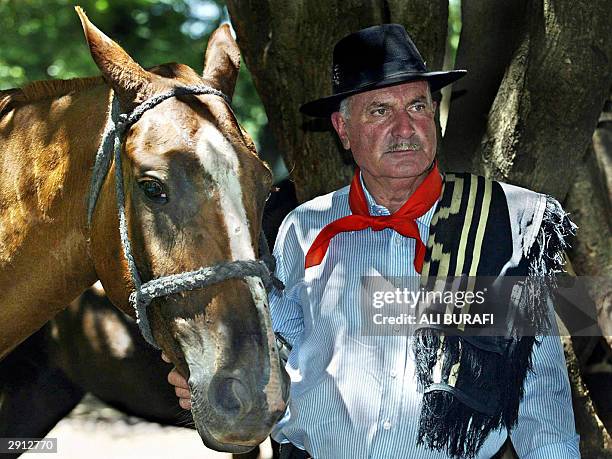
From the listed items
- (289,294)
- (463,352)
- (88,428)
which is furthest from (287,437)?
(88,428)

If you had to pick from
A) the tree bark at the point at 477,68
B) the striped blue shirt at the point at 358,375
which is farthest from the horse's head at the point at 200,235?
the tree bark at the point at 477,68

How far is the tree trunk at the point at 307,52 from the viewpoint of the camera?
4406 mm

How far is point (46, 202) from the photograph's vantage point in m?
3.17

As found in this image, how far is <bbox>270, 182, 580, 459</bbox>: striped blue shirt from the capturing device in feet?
10.3

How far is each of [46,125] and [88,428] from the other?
6.59m

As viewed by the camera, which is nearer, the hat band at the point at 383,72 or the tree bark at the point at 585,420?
the hat band at the point at 383,72

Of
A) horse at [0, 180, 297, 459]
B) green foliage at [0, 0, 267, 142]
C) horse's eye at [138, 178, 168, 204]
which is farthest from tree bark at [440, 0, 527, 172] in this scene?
green foliage at [0, 0, 267, 142]

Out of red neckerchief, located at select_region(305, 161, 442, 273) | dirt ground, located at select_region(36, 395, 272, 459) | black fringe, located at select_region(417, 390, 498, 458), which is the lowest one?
dirt ground, located at select_region(36, 395, 272, 459)

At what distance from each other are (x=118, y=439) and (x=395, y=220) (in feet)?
20.4

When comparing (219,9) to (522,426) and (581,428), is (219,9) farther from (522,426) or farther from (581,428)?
(522,426)

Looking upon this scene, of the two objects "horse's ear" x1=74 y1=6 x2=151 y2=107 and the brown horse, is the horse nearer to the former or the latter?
the brown horse

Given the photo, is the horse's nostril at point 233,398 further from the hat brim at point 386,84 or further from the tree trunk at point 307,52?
→ the tree trunk at point 307,52

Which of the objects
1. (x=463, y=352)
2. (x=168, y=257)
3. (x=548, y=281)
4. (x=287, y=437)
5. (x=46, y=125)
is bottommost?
(x=287, y=437)

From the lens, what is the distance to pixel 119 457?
8.09 meters
